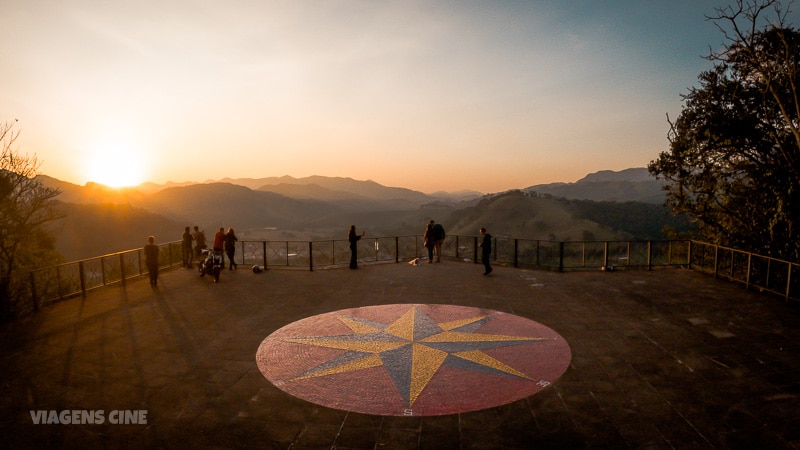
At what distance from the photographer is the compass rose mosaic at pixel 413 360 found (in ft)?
19.6

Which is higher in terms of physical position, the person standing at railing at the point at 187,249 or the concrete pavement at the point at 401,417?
the person standing at railing at the point at 187,249

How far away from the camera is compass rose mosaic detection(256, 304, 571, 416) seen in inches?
235

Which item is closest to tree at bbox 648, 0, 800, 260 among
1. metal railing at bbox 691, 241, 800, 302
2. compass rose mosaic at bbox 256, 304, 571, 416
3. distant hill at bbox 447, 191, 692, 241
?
metal railing at bbox 691, 241, 800, 302

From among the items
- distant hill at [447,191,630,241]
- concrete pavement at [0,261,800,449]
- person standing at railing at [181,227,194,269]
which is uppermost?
person standing at railing at [181,227,194,269]

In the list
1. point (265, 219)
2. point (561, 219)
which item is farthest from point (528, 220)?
point (265, 219)

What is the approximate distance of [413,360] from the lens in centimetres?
722

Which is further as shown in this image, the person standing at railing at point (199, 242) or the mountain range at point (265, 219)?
the mountain range at point (265, 219)

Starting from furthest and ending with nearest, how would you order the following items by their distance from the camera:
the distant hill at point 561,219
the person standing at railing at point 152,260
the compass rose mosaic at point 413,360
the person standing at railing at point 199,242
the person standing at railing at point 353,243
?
the distant hill at point 561,219 → the person standing at railing at point 199,242 → the person standing at railing at point 353,243 → the person standing at railing at point 152,260 → the compass rose mosaic at point 413,360

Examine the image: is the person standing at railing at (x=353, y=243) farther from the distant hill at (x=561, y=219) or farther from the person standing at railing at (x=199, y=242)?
the distant hill at (x=561, y=219)

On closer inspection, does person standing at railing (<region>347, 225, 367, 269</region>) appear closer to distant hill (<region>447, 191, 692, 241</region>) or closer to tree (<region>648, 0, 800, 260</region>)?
tree (<region>648, 0, 800, 260</region>)

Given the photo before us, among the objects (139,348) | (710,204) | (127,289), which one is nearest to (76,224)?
(127,289)

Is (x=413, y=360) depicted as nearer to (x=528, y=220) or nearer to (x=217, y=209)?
(x=528, y=220)

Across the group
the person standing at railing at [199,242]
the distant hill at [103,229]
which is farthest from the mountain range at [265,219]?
the person standing at railing at [199,242]

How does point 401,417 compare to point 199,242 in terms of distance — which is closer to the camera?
point 401,417
